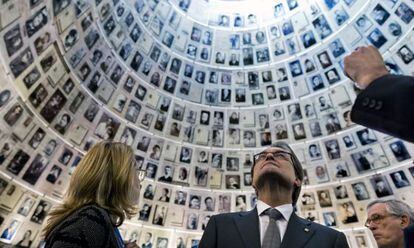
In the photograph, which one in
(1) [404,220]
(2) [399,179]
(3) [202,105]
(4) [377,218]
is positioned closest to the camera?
(1) [404,220]

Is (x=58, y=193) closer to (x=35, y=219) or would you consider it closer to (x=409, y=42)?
(x=35, y=219)

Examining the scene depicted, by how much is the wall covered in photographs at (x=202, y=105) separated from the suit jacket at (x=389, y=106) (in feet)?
36.0

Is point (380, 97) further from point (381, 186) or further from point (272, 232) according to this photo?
point (381, 186)

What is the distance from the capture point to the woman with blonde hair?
2.78 m

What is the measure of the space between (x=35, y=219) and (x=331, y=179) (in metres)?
11.2

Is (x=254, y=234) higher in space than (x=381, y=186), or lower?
lower

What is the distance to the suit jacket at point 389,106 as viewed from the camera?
5.01 feet

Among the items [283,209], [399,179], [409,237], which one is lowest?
[409,237]

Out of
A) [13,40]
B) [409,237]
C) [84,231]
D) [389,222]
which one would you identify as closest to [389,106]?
[409,237]

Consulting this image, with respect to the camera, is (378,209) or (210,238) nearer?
(210,238)

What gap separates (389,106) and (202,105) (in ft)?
51.5

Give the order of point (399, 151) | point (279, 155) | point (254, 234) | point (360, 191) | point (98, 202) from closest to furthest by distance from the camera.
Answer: point (98, 202), point (254, 234), point (279, 155), point (399, 151), point (360, 191)

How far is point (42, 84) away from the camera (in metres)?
11.5

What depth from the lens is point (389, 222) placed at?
5.23m
